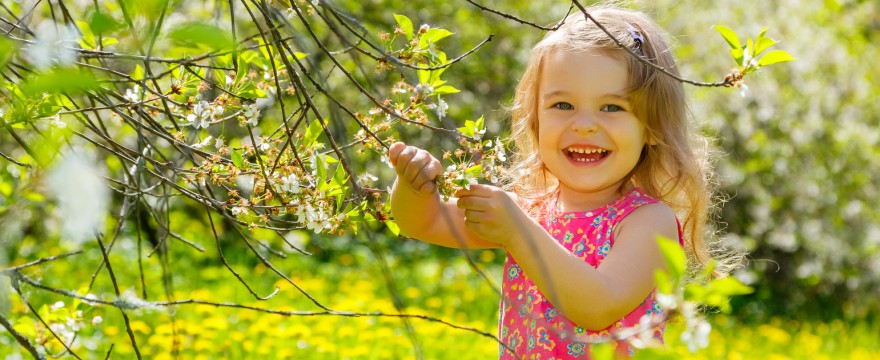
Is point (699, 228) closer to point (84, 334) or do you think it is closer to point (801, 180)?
point (84, 334)

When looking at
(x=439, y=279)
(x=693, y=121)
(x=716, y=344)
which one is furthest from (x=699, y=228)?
(x=439, y=279)

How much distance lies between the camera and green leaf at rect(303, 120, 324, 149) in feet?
5.31

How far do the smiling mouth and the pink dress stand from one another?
10cm

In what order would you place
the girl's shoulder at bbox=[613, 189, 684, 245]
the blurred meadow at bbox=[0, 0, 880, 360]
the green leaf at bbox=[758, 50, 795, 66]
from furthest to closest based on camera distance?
1. the blurred meadow at bbox=[0, 0, 880, 360]
2. the girl's shoulder at bbox=[613, 189, 684, 245]
3. the green leaf at bbox=[758, 50, 795, 66]

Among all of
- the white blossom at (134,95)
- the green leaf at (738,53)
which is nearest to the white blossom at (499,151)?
the green leaf at (738,53)

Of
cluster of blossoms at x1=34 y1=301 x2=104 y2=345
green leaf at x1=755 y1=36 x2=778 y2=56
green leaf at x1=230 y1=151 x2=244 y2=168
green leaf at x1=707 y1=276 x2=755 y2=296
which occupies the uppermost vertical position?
cluster of blossoms at x1=34 y1=301 x2=104 y2=345

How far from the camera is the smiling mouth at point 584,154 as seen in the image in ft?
5.81

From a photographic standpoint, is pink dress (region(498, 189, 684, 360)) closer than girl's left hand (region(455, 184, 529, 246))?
No

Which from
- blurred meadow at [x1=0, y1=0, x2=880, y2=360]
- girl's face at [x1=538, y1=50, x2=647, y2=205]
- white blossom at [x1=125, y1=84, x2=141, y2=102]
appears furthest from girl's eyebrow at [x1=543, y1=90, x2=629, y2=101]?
blurred meadow at [x1=0, y1=0, x2=880, y2=360]

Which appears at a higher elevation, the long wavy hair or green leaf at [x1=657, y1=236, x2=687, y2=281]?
the long wavy hair

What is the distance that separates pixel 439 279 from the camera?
526 cm

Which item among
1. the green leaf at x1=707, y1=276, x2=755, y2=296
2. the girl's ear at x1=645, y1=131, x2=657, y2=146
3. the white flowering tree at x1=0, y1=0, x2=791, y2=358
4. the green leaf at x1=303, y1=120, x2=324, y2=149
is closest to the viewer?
the green leaf at x1=707, y1=276, x2=755, y2=296

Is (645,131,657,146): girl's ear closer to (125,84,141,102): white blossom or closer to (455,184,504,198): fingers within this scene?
(455,184,504,198): fingers

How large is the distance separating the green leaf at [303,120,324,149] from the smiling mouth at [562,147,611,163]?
45 cm
